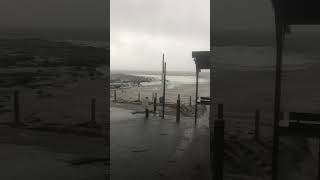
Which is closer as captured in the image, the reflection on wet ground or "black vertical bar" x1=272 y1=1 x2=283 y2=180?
"black vertical bar" x1=272 y1=1 x2=283 y2=180

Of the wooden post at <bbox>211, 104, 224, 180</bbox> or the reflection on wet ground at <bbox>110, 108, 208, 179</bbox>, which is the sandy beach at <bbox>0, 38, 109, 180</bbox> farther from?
the wooden post at <bbox>211, 104, 224, 180</bbox>

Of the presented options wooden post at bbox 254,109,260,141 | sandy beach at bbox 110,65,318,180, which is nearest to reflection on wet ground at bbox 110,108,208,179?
sandy beach at bbox 110,65,318,180

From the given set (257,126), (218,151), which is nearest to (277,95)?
(257,126)

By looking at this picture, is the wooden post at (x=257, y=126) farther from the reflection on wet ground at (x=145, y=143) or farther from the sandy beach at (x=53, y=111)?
the sandy beach at (x=53, y=111)

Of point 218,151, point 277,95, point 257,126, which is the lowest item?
point 218,151

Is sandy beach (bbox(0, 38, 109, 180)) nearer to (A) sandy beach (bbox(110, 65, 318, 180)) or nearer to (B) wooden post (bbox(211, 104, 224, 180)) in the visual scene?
(A) sandy beach (bbox(110, 65, 318, 180))

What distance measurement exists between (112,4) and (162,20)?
0.86ft

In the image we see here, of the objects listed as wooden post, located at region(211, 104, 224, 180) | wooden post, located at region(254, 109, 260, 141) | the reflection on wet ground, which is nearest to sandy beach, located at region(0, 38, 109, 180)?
the reflection on wet ground

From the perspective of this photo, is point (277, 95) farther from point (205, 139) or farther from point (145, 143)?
point (145, 143)

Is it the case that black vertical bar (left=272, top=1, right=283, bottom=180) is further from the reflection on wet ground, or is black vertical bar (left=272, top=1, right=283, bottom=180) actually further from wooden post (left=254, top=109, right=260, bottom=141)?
the reflection on wet ground

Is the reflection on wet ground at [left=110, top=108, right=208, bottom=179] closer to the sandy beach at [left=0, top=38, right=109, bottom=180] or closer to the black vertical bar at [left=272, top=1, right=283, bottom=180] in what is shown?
the sandy beach at [left=0, top=38, right=109, bottom=180]

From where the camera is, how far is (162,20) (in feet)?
5.12

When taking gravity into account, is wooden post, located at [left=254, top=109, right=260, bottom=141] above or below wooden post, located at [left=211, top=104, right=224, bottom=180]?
above

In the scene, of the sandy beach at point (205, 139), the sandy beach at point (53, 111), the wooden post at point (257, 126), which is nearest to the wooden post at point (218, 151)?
the sandy beach at point (205, 139)
